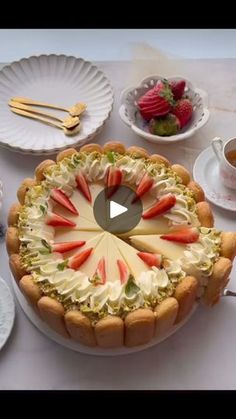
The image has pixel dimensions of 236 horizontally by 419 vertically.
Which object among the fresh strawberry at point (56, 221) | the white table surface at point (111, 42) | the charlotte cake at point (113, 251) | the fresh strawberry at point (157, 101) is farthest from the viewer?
the white table surface at point (111, 42)

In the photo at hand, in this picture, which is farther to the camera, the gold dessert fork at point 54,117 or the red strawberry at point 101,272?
the gold dessert fork at point 54,117

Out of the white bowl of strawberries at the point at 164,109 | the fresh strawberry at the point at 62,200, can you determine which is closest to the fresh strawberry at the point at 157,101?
the white bowl of strawberries at the point at 164,109

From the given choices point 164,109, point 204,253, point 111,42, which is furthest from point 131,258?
point 111,42

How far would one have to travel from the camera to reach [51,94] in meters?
1.69

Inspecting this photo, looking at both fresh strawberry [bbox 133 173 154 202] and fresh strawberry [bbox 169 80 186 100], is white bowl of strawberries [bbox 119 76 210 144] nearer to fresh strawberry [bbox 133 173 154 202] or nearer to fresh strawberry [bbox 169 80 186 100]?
fresh strawberry [bbox 169 80 186 100]

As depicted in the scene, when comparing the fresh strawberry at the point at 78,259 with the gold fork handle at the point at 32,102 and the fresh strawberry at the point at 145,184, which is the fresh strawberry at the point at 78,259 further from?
the gold fork handle at the point at 32,102

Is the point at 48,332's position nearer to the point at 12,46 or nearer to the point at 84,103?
the point at 84,103

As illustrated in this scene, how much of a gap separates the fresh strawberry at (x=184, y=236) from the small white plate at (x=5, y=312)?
33 cm

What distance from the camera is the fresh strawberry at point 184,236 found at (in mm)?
1270

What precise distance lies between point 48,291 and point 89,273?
0.09m

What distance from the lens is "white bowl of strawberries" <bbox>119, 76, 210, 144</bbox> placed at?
61.2 inches

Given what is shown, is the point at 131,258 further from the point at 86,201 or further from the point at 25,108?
the point at 25,108
